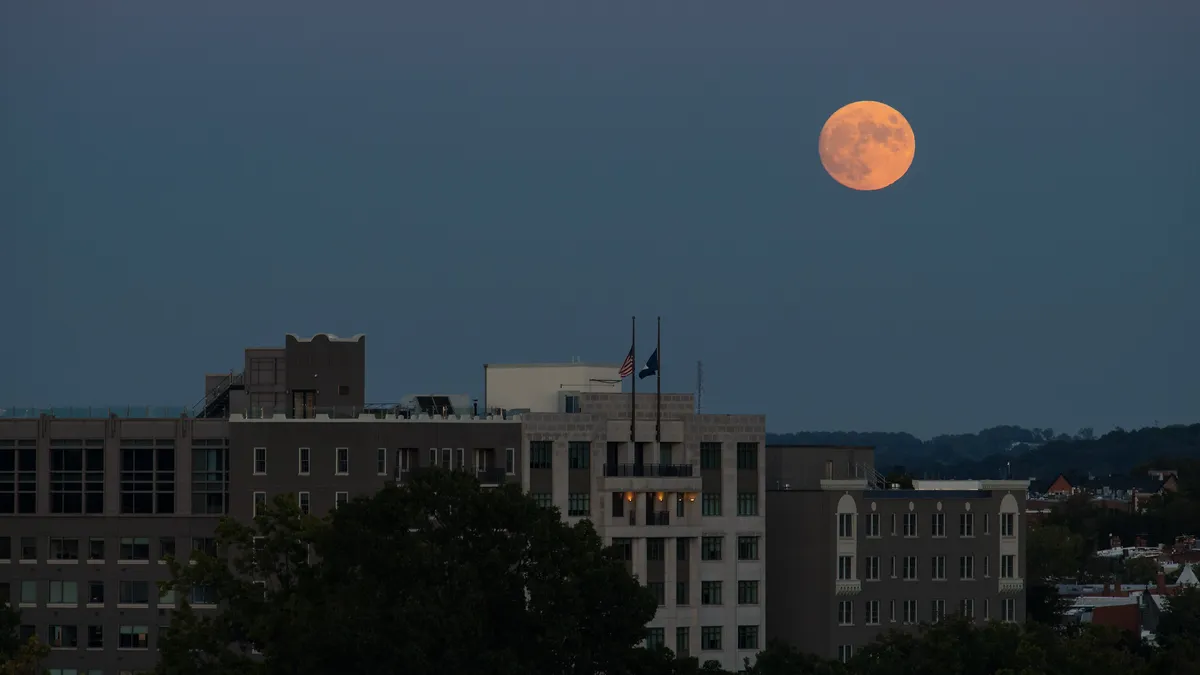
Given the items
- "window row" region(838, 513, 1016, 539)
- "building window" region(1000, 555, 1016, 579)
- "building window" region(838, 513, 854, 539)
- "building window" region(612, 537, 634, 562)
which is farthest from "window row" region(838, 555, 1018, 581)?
"building window" region(612, 537, 634, 562)

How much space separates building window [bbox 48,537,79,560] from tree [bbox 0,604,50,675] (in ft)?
46.8

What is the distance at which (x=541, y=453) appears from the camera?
520 ft

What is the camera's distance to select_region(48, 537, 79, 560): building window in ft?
507

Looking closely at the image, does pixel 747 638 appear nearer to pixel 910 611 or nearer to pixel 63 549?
pixel 910 611

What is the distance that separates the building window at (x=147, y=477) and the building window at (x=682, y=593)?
3433cm

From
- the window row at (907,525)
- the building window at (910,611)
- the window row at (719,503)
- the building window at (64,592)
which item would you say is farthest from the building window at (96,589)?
the building window at (910,611)

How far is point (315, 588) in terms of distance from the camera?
104 m

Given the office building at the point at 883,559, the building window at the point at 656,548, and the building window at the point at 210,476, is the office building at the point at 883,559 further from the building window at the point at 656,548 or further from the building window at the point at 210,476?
the building window at the point at 210,476

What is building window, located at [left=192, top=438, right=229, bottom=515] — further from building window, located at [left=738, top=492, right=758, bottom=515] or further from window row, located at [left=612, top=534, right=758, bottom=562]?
building window, located at [left=738, top=492, right=758, bottom=515]

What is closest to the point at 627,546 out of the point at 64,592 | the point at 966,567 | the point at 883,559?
the point at 883,559

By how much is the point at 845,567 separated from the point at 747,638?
8330mm

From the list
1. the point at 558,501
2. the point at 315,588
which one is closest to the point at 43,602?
the point at 558,501

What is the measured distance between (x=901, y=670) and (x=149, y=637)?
168ft

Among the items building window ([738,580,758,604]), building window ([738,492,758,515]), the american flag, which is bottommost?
building window ([738,580,758,604])
